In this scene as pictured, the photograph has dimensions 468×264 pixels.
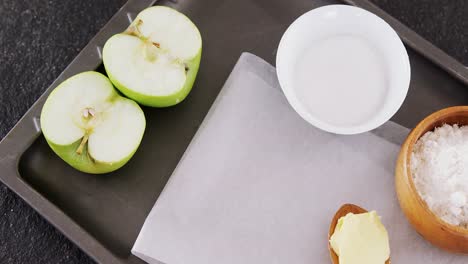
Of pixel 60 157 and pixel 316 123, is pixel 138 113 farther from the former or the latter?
pixel 316 123

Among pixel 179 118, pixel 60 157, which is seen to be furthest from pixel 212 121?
pixel 60 157

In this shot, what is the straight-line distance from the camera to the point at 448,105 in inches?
32.9

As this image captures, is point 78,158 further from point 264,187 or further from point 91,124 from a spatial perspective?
point 264,187

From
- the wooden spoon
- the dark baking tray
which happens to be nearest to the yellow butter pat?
the wooden spoon

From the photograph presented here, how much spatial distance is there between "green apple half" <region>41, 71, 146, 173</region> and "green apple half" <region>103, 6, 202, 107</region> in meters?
0.02

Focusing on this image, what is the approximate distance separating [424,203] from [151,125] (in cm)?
33

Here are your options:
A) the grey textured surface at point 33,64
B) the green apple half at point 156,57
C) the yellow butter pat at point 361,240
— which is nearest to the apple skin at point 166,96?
the green apple half at point 156,57

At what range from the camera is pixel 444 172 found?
729mm

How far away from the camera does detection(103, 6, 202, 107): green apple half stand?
771 mm

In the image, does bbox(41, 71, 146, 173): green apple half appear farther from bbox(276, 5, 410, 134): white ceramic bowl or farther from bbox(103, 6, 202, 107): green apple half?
bbox(276, 5, 410, 134): white ceramic bowl

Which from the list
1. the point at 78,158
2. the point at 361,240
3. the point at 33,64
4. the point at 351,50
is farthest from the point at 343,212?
the point at 33,64

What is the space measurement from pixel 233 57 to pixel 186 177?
0.17 meters

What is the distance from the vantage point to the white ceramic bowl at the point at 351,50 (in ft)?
2.54

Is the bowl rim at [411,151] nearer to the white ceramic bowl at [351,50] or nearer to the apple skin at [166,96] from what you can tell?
the white ceramic bowl at [351,50]
